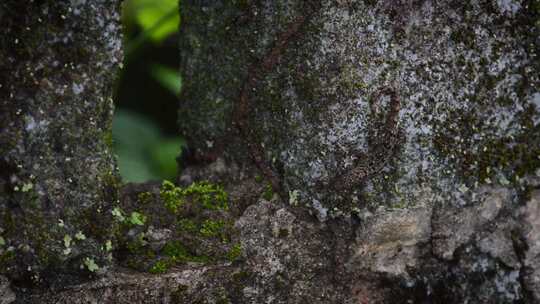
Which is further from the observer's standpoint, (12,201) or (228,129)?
(228,129)

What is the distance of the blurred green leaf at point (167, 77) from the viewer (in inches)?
140

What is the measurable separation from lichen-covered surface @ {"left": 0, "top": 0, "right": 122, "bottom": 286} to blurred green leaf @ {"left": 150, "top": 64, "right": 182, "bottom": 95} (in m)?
2.28

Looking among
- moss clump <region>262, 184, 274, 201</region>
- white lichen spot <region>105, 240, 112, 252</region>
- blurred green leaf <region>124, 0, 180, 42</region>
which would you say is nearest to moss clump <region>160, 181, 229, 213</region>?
moss clump <region>262, 184, 274, 201</region>

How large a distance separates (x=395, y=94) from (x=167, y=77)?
2415 millimetres

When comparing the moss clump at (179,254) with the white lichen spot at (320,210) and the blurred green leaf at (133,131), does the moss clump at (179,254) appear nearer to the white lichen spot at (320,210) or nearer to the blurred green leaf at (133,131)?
the white lichen spot at (320,210)

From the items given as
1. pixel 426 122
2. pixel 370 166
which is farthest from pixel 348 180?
pixel 426 122

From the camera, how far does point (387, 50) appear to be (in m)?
1.38

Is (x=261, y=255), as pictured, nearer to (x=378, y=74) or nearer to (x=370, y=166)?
(x=370, y=166)

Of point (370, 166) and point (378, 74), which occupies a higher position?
point (378, 74)

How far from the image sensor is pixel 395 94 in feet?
4.58

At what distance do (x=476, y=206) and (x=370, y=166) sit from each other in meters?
0.28

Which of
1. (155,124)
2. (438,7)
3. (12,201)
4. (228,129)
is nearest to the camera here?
(12,201)

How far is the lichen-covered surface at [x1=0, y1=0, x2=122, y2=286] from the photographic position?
1191mm

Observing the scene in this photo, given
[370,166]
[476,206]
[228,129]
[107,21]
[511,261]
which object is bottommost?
[511,261]
